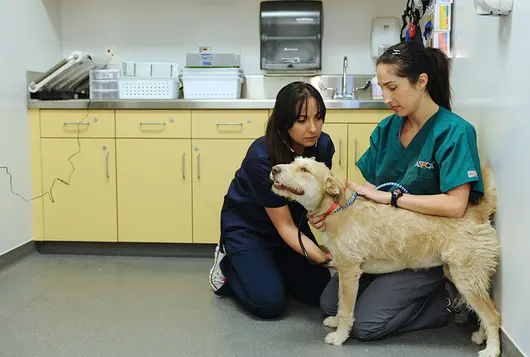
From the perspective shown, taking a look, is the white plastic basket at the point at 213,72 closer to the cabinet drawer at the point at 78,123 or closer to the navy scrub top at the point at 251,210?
the cabinet drawer at the point at 78,123

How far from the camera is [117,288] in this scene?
8.41 feet

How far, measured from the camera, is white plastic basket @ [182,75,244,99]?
318cm

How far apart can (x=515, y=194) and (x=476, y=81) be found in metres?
0.57

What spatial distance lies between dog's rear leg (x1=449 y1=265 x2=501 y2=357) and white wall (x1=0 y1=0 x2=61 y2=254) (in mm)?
2285

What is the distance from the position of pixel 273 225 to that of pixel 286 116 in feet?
1.75

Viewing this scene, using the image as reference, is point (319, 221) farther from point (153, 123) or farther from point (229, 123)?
point (153, 123)

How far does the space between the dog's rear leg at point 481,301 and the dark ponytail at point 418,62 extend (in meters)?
0.66

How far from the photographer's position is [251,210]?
2.30 metres

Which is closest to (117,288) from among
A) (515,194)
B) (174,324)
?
(174,324)

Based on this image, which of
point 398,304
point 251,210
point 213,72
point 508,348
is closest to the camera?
point 508,348

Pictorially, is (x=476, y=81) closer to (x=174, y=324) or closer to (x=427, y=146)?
(x=427, y=146)

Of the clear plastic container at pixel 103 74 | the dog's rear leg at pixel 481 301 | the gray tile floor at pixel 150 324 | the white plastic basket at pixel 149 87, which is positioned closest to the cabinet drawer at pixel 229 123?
the white plastic basket at pixel 149 87

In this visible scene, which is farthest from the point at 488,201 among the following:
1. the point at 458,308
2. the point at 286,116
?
the point at 286,116

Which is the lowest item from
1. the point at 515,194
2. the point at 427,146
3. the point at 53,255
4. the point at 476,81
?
the point at 53,255
